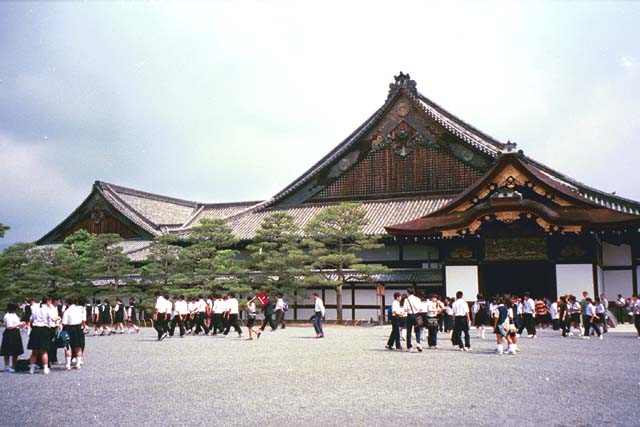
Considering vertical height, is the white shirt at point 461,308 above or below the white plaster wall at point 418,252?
below

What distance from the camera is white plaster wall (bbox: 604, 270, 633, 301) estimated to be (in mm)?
26294

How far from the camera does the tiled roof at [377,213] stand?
1207 inches

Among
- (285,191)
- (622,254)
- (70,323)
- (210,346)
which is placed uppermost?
(285,191)

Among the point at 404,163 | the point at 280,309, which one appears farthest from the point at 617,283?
the point at 280,309

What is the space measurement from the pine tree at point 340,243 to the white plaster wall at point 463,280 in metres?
3.06

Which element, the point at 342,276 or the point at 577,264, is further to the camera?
the point at 342,276

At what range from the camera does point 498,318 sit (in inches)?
587

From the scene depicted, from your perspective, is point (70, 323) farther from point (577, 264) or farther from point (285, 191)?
point (285, 191)

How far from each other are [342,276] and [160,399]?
1928cm

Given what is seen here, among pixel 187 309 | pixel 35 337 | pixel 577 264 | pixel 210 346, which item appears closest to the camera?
pixel 35 337

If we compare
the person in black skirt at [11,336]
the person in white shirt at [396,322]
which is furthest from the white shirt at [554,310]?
the person in black skirt at [11,336]

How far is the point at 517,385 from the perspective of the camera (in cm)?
980

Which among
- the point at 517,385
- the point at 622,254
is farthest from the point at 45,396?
the point at 622,254

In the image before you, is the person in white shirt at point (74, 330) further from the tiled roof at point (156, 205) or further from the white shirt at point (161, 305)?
the tiled roof at point (156, 205)
